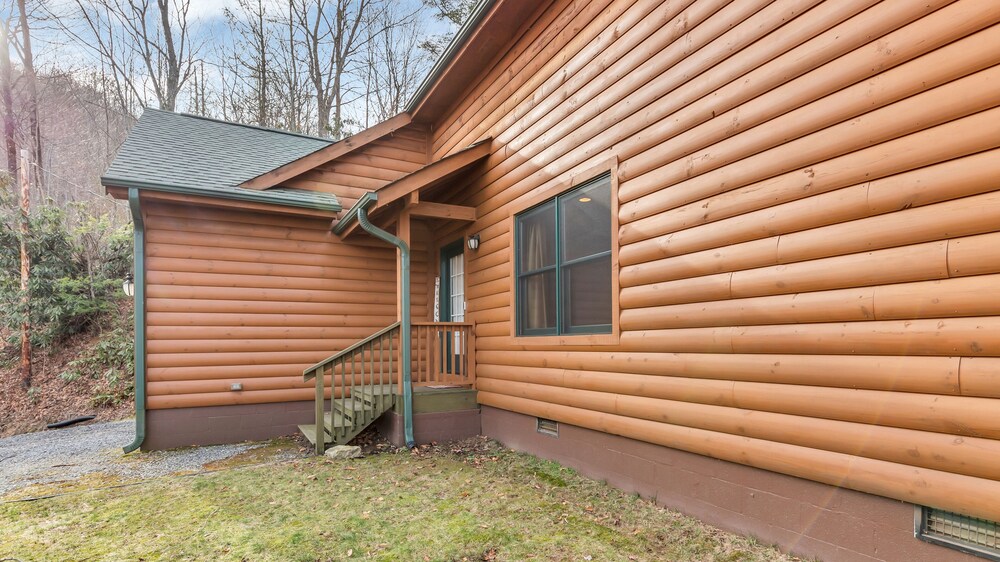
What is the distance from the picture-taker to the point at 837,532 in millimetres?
2646

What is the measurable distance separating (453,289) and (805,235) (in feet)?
18.2

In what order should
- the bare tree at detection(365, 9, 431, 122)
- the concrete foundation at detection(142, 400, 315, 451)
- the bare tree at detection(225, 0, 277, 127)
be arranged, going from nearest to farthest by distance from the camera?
the concrete foundation at detection(142, 400, 315, 451) → the bare tree at detection(365, 9, 431, 122) → the bare tree at detection(225, 0, 277, 127)

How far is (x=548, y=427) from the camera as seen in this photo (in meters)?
5.27

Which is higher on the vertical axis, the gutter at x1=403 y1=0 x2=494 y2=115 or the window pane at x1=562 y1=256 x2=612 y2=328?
the gutter at x1=403 y1=0 x2=494 y2=115

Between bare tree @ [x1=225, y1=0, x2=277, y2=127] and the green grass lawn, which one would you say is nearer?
the green grass lawn

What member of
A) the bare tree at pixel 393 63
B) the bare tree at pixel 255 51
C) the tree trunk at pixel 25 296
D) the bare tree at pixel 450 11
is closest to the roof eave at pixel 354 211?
the tree trunk at pixel 25 296

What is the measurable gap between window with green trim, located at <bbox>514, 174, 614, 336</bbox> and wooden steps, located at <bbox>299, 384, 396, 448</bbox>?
6.32 ft

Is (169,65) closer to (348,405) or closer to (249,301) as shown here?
(249,301)

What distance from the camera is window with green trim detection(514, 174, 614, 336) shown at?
14.9ft

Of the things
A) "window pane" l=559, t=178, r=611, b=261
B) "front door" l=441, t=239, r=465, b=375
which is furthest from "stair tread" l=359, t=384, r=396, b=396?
"window pane" l=559, t=178, r=611, b=261

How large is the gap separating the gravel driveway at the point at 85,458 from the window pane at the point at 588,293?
3732mm

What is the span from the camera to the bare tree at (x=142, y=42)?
607 inches

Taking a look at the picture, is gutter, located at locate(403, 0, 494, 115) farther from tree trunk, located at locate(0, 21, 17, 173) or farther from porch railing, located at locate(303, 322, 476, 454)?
tree trunk, located at locate(0, 21, 17, 173)

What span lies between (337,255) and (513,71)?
12.2 ft
